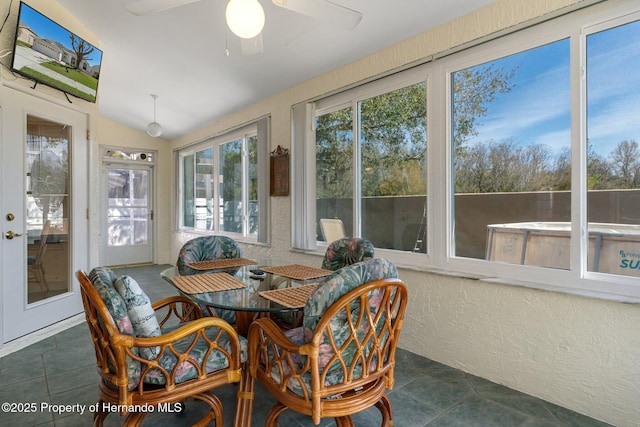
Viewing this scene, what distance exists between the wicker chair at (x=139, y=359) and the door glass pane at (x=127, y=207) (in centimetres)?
586

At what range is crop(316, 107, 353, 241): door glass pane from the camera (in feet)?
11.4

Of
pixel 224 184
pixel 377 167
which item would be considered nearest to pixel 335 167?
pixel 377 167

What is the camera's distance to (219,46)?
3.32 m

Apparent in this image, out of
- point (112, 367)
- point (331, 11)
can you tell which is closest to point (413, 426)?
point (112, 367)

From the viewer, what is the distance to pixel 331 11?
181 cm

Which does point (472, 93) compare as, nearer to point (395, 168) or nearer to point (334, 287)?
point (395, 168)

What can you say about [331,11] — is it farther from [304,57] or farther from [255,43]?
→ [304,57]

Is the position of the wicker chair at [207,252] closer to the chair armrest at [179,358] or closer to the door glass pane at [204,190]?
the chair armrest at [179,358]

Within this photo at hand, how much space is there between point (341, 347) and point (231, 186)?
441 centimetres

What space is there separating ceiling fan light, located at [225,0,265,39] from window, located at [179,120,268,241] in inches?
108

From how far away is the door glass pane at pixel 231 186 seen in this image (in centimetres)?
515

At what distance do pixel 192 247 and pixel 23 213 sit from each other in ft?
5.25

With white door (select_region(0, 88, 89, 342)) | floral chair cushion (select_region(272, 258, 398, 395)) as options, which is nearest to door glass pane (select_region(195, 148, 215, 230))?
white door (select_region(0, 88, 89, 342))

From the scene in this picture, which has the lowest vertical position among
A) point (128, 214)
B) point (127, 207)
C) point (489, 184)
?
point (128, 214)
